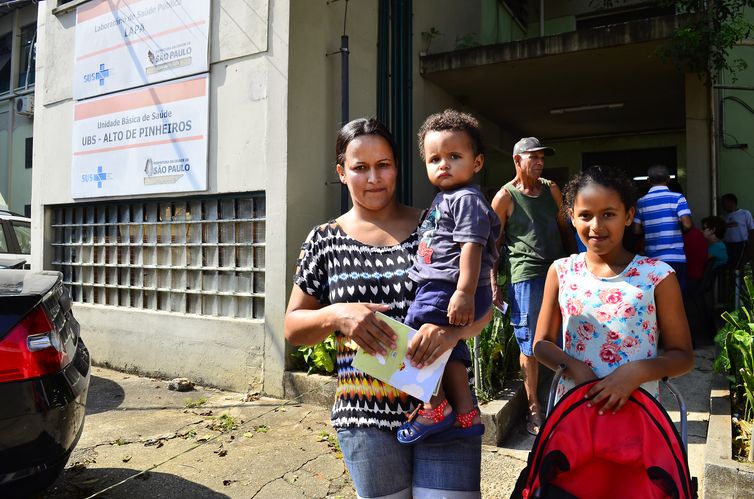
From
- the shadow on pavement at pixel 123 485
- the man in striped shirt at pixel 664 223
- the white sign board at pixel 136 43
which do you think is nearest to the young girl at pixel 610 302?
the shadow on pavement at pixel 123 485

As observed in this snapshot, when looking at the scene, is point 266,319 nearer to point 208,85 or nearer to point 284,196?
point 284,196

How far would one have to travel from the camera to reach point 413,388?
5.51 feet

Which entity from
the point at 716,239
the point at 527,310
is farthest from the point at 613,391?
the point at 716,239

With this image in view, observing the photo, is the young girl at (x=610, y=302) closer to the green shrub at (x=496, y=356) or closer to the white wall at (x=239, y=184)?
the green shrub at (x=496, y=356)

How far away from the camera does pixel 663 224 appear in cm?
497

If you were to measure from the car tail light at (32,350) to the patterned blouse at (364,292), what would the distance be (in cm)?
155

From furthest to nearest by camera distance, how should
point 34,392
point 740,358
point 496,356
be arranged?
point 496,356, point 740,358, point 34,392

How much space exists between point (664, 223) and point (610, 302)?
3385 millimetres

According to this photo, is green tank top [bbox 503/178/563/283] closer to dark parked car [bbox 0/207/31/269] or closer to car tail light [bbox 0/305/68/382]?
car tail light [bbox 0/305/68/382]

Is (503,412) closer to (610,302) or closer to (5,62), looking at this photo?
(610,302)

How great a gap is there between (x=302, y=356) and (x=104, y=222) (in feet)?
11.2

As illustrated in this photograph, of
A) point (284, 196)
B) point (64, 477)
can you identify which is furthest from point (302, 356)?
point (64, 477)

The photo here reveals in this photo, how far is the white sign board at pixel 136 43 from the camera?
5887mm

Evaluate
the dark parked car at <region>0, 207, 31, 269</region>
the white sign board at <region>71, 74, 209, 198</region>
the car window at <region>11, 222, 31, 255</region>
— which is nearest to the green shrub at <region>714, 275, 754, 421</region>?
the white sign board at <region>71, 74, 209, 198</region>
